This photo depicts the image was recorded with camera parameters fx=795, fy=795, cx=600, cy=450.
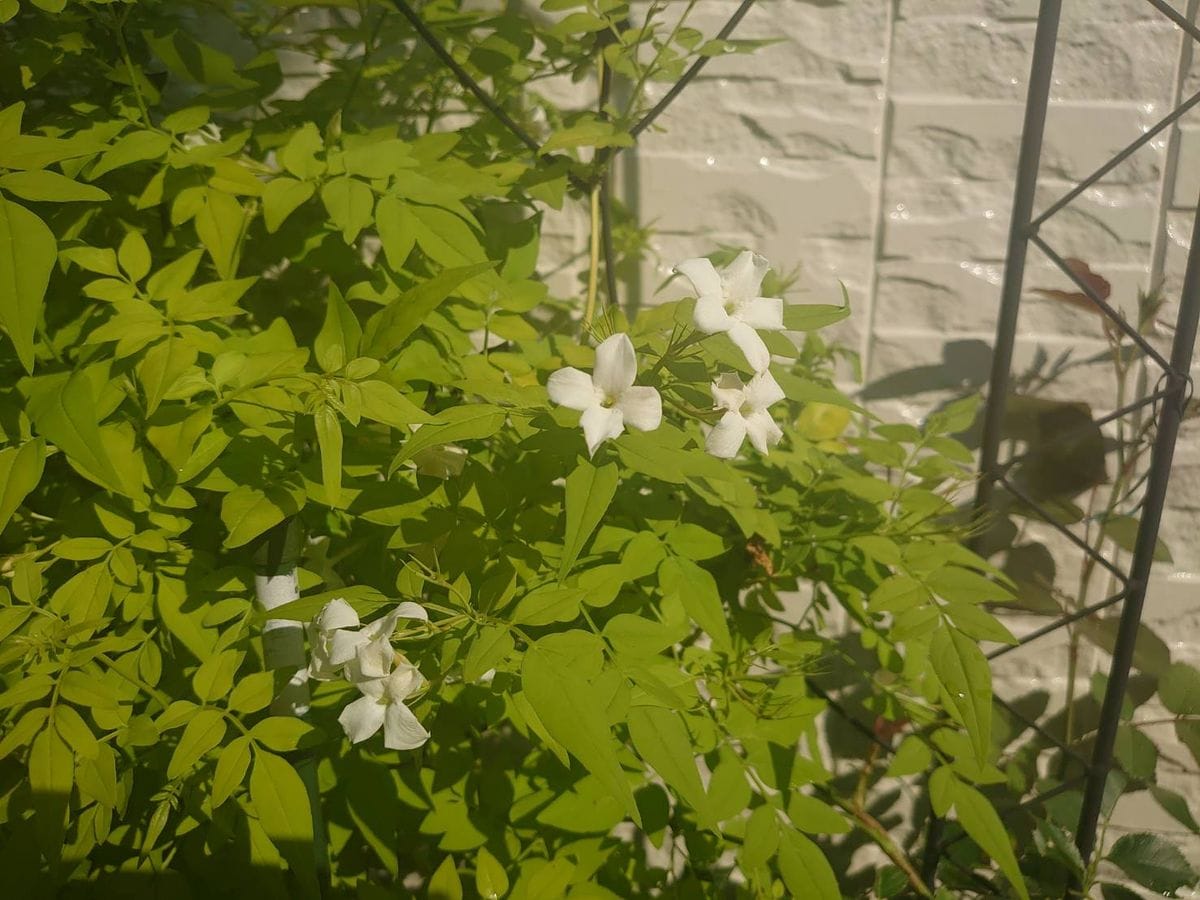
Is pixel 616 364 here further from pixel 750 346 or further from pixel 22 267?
pixel 22 267

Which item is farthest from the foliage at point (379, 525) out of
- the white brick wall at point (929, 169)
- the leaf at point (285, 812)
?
the white brick wall at point (929, 169)

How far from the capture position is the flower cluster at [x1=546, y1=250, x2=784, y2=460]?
55 cm

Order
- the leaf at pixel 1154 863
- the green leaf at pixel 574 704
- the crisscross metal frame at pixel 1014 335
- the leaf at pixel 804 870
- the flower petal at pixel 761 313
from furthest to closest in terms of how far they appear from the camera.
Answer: the leaf at pixel 1154 863 → the crisscross metal frame at pixel 1014 335 → the leaf at pixel 804 870 → the flower petal at pixel 761 313 → the green leaf at pixel 574 704

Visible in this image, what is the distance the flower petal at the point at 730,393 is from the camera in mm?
594

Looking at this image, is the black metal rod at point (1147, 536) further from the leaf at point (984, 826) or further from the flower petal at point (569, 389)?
the flower petal at point (569, 389)

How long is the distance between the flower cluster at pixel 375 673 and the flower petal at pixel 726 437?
0.24m

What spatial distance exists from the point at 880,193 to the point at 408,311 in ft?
2.54

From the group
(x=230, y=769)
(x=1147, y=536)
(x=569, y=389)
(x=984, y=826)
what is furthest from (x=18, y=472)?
(x=1147, y=536)

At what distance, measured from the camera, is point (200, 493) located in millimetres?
763

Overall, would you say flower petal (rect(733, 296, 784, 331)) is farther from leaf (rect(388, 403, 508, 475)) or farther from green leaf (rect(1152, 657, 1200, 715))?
green leaf (rect(1152, 657, 1200, 715))

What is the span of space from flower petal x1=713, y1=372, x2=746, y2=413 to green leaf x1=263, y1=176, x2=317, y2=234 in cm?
40

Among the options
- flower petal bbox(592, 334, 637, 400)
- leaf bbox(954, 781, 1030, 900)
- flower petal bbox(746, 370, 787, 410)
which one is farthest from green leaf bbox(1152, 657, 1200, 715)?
flower petal bbox(592, 334, 637, 400)

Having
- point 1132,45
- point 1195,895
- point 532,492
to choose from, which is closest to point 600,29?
point 532,492

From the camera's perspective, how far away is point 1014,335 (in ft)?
3.10
